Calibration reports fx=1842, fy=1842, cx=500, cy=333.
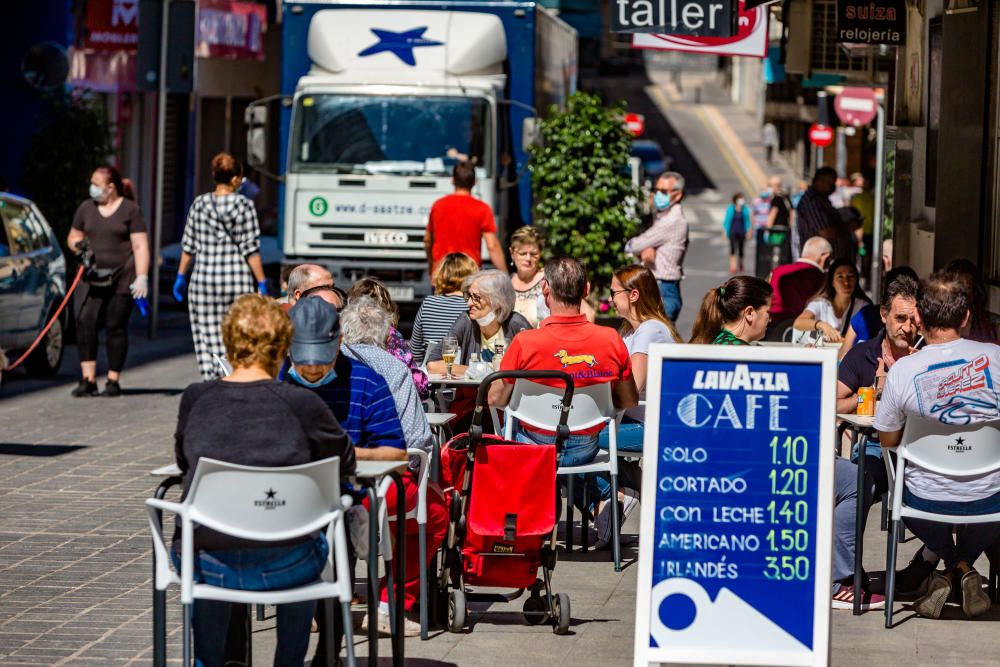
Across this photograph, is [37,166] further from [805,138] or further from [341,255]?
[805,138]

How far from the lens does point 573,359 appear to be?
829cm

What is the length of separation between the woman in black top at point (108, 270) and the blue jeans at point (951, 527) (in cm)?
822

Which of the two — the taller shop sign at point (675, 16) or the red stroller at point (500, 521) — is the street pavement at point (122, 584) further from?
the taller shop sign at point (675, 16)

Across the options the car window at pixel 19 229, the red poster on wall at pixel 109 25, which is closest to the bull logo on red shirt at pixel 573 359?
the car window at pixel 19 229

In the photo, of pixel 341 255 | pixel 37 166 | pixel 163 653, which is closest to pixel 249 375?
pixel 163 653

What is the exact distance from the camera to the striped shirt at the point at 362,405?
631 cm

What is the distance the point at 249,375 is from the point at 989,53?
8.79 metres

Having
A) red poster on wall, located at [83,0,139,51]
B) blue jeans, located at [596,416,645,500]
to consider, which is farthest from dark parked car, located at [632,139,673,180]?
blue jeans, located at [596,416,645,500]

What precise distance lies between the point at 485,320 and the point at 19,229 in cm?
689

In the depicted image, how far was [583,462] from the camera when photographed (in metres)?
8.54

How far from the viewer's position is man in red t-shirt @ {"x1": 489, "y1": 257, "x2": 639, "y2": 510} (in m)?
8.26

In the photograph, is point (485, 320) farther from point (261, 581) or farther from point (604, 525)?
point (261, 581)

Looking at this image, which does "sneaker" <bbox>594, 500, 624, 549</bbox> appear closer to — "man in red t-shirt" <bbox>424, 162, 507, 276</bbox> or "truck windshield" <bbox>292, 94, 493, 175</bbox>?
"man in red t-shirt" <bbox>424, 162, 507, 276</bbox>

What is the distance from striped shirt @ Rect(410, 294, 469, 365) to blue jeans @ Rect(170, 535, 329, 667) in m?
4.45
